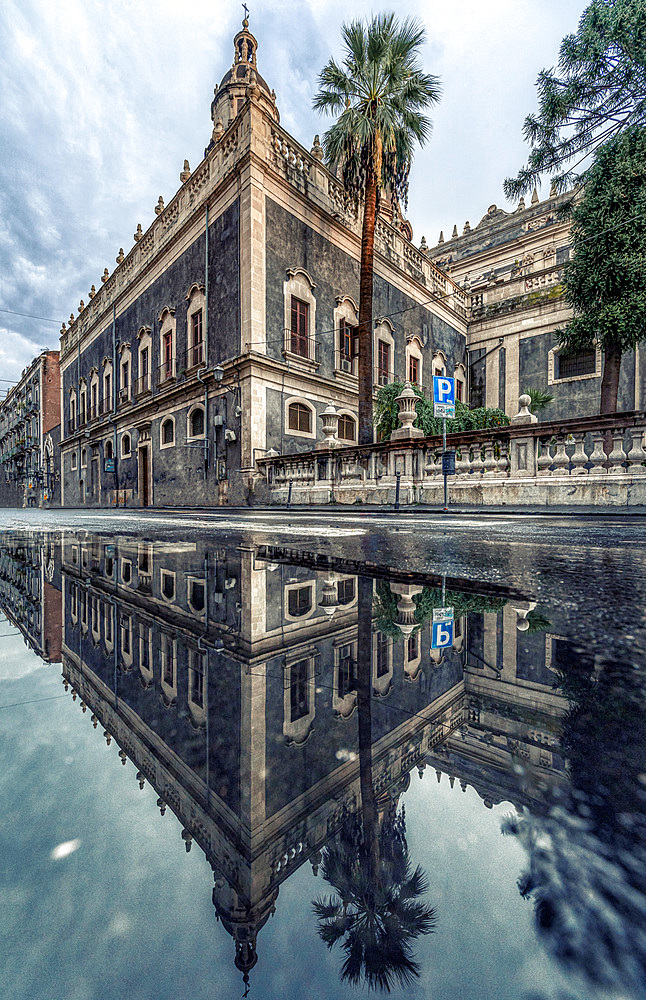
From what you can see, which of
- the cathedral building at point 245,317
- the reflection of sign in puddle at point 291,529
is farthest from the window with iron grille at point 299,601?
the cathedral building at point 245,317

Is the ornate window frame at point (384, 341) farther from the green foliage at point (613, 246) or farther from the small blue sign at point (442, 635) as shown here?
the small blue sign at point (442, 635)

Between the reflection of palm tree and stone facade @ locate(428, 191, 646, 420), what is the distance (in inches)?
842

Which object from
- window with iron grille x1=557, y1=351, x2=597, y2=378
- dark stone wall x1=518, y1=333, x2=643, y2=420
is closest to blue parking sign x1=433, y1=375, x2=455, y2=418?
dark stone wall x1=518, y1=333, x2=643, y2=420

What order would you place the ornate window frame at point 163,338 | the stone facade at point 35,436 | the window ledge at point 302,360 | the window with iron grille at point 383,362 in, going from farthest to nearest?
the stone facade at point 35,436 < the window with iron grille at point 383,362 < the ornate window frame at point 163,338 < the window ledge at point 302,360

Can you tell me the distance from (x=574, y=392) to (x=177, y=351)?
17.8m

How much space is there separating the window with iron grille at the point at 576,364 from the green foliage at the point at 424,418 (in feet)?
23.1

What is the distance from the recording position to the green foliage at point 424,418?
14599mm

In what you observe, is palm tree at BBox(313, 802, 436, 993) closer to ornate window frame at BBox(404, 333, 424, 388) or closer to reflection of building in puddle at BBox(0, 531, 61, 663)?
reflection of building in puddle at BBox(0, 531, 61, 663)

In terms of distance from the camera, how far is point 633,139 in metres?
12.8

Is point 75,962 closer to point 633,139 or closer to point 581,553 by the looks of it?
point 581,553

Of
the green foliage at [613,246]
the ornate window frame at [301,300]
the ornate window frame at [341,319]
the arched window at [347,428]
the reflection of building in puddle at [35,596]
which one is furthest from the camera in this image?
the arched window at [347,428]

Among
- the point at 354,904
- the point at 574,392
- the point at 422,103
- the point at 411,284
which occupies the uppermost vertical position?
the point at 422,103

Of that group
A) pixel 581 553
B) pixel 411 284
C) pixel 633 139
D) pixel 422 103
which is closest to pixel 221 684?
pixel 581 553

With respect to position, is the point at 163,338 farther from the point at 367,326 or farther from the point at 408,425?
the point at 408,425
